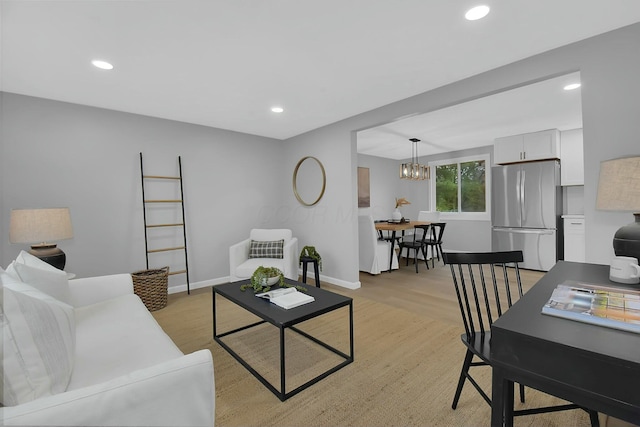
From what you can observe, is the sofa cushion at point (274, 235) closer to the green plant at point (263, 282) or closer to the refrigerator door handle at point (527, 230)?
the green plant at point (263, 282)

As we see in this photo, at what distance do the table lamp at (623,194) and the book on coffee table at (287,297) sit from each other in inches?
71.6

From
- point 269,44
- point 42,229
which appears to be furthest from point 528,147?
point 42,229

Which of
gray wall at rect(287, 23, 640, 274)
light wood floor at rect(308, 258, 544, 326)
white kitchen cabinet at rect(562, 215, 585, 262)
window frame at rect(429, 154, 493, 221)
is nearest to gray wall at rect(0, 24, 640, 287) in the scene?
gray wall at rect(287, 23, 640, 274)

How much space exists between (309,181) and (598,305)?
3.97 m

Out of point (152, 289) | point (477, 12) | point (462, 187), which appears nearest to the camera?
point (477, 12)

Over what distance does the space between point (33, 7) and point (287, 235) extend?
3.22 metres

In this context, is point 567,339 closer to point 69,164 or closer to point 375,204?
point 69,164

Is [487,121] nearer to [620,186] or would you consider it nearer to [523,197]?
[523,197]

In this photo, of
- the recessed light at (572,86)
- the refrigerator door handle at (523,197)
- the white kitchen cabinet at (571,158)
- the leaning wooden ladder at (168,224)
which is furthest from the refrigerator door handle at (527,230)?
the leaning wooden ladder at (168,224)

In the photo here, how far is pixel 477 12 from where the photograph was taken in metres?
1.86

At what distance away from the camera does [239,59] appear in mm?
2402

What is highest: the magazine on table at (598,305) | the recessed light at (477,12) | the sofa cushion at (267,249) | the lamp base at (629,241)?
the recessed light at (477,12)

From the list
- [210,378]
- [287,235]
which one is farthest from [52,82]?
[210,378]

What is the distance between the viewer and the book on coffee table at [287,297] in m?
2.08
